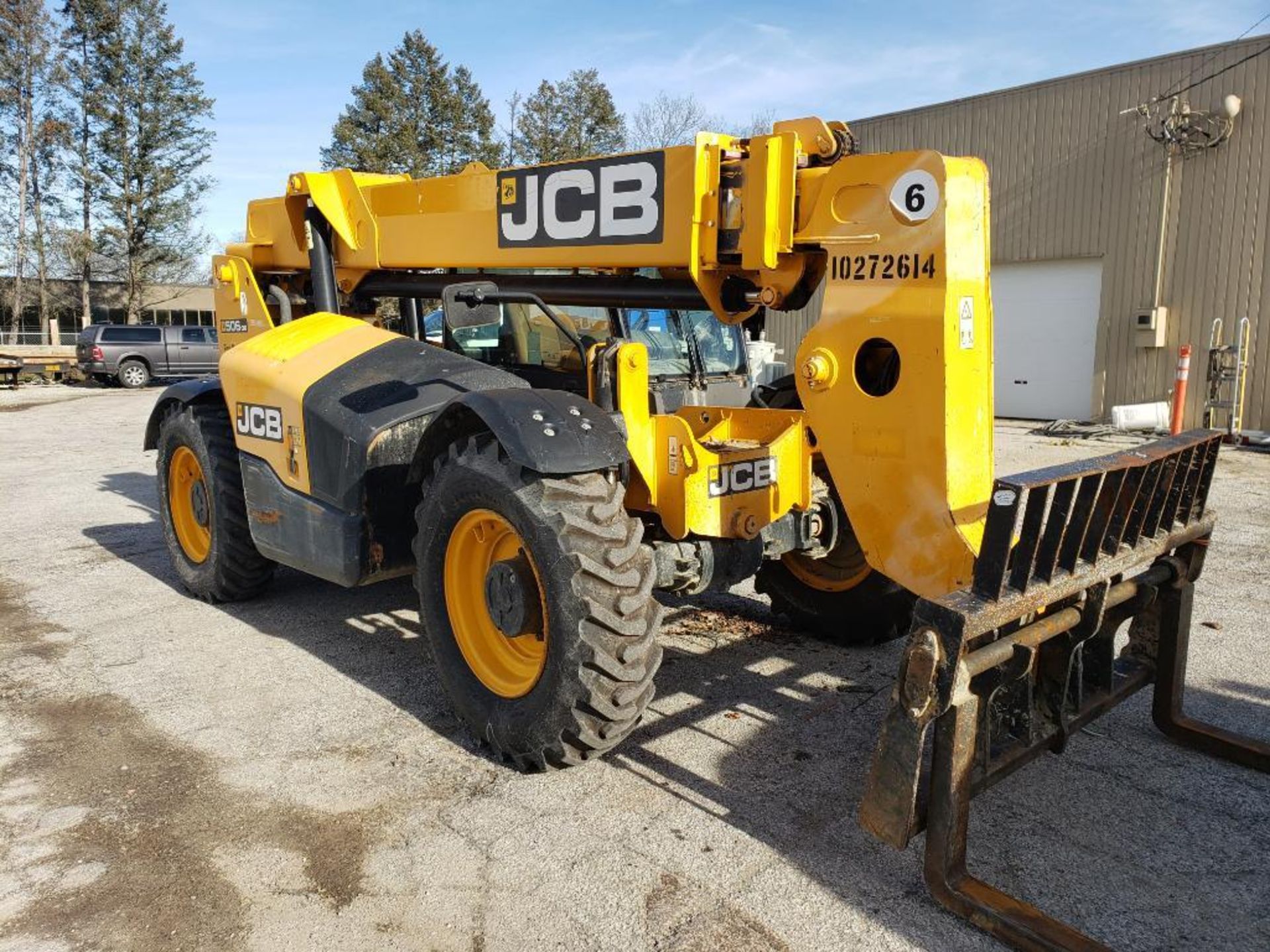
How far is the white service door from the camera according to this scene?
53.7 feet

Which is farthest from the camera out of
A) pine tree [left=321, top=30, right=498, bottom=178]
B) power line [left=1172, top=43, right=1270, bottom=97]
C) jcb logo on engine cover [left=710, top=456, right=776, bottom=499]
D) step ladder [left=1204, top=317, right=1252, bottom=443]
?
pine tree [left=321, top=30, right=498, bottom=178]

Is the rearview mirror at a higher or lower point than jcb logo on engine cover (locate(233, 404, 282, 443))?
higher

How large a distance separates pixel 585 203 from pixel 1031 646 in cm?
245

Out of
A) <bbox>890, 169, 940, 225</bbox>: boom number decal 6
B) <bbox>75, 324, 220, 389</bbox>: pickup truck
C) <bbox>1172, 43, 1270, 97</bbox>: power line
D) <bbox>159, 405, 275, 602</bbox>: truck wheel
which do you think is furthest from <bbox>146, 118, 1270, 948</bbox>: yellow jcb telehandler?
<bbox>75, 324, 220, 389</bbox>: pickup truck

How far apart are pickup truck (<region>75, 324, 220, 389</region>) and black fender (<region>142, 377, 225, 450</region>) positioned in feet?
70.9

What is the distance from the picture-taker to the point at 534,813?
3.48 meters

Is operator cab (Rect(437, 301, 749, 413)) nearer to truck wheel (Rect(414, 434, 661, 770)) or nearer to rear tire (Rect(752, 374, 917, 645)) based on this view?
rear tire (Rect(752, 374, 917, 645))

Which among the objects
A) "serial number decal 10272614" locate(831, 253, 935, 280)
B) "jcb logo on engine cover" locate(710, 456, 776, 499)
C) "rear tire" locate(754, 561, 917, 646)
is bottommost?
"rear tire" locate(754, 561, 917, 646)

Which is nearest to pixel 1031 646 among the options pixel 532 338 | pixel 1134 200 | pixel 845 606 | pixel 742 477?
pixel 742 477

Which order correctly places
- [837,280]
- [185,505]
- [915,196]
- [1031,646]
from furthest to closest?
[185,505] < [837,280] < [915,196] < [1031,646]

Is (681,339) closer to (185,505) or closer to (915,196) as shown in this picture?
(915,196)

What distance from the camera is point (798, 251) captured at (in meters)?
3.66

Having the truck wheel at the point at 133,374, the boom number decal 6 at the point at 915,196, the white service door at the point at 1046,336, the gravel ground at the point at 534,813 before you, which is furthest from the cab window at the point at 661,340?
the truck wheel at the point at 133,374

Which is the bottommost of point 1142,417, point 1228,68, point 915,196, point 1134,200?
point 1142,417
